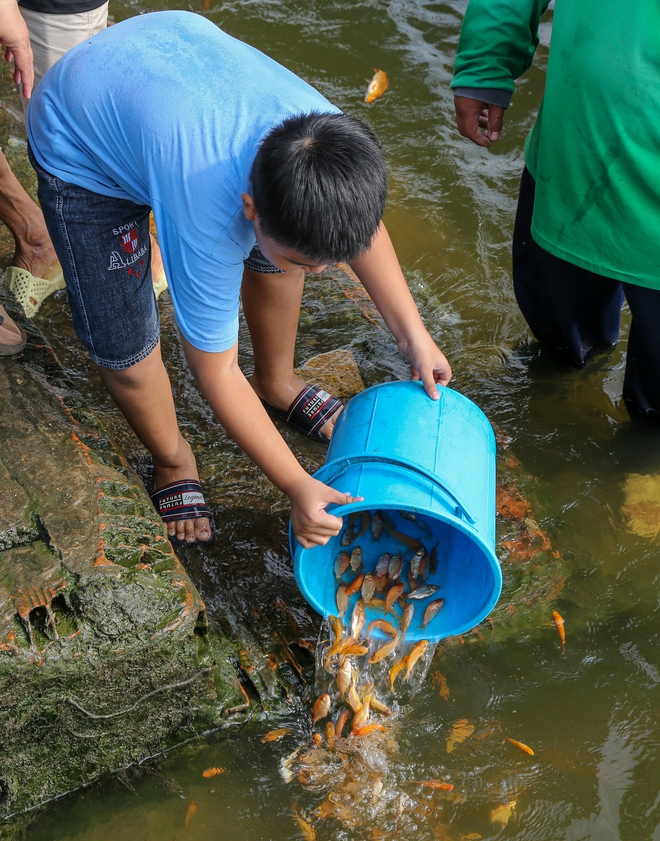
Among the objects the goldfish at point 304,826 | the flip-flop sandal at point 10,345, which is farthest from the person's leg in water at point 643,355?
the flip-flop sandal at point 10,345

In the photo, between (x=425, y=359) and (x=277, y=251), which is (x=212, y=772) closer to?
(x=425, y=359)

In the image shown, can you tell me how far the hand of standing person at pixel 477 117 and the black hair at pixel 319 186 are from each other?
1.53 m

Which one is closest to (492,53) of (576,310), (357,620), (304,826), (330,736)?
(576,310)

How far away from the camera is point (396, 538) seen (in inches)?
108

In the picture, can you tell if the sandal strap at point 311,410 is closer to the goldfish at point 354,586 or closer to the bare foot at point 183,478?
the bare foot at point 183,478

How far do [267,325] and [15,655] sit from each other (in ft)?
4.65

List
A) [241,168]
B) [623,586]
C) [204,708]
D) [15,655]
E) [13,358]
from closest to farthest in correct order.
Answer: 1. [241,168]
2. [15,655]
3. [204,708]
4. [13,358]
5. [623,586]

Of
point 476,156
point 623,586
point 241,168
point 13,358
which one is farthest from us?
point 476,156

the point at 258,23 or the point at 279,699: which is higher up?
the point at 258,23

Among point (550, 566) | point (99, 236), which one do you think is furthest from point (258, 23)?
point (550, 566)

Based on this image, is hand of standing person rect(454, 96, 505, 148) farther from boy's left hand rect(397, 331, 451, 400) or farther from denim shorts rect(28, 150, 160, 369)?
denim shorts rect(28, 150, 160, 369)

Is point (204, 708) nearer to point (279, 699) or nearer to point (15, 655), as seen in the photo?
point (279, 699)

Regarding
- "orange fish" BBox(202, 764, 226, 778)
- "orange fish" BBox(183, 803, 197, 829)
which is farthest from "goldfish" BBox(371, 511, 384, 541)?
"orange fish" BBox(183, 803, 197, 829)

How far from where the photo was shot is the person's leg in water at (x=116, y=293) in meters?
2.14
